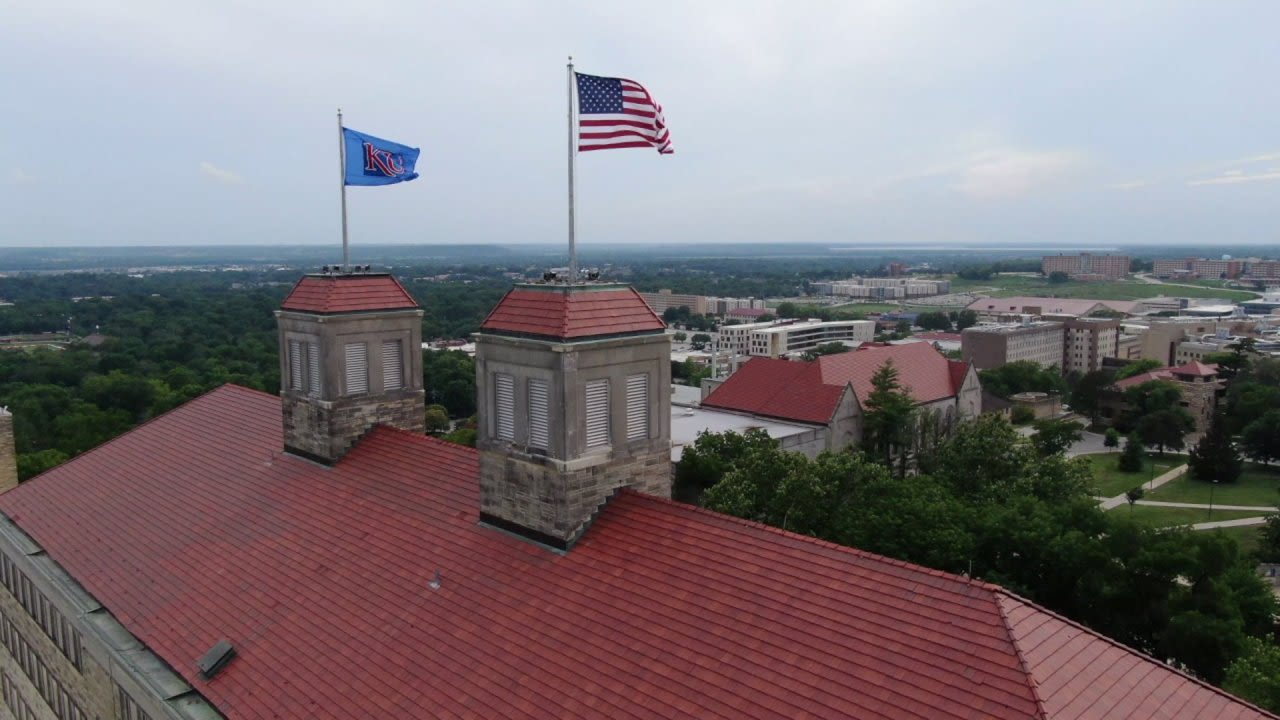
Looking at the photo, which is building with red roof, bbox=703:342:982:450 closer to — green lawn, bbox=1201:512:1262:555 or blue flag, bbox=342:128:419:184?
green lawn, bbox=1201:512:1262:555

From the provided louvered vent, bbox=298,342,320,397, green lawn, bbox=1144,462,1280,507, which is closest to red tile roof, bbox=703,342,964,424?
green lawn, bbox=1144,462,1280,507

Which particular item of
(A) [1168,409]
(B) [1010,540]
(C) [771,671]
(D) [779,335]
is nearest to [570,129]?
(C) [771,671]

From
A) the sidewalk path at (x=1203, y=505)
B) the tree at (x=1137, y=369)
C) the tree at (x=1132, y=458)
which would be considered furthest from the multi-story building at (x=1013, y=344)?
the sidewalk path at (x=1203, y=505)

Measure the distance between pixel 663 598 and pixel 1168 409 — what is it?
326 ft

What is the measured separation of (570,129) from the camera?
65.3 feet

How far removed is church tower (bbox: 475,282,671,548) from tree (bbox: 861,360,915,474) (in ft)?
168

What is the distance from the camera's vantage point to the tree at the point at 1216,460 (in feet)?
273

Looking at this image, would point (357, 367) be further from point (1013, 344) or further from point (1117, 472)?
point (1013, 344)

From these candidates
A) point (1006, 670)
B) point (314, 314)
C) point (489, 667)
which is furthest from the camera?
point (314, 314)

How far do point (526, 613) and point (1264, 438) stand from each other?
96.1 metres

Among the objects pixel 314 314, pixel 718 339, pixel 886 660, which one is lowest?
pixel 718 339

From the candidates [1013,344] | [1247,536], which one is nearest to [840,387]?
[1247,536]

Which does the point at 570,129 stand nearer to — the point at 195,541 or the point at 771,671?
the point at 771,671

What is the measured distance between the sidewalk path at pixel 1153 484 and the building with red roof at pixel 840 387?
44.5 ft
